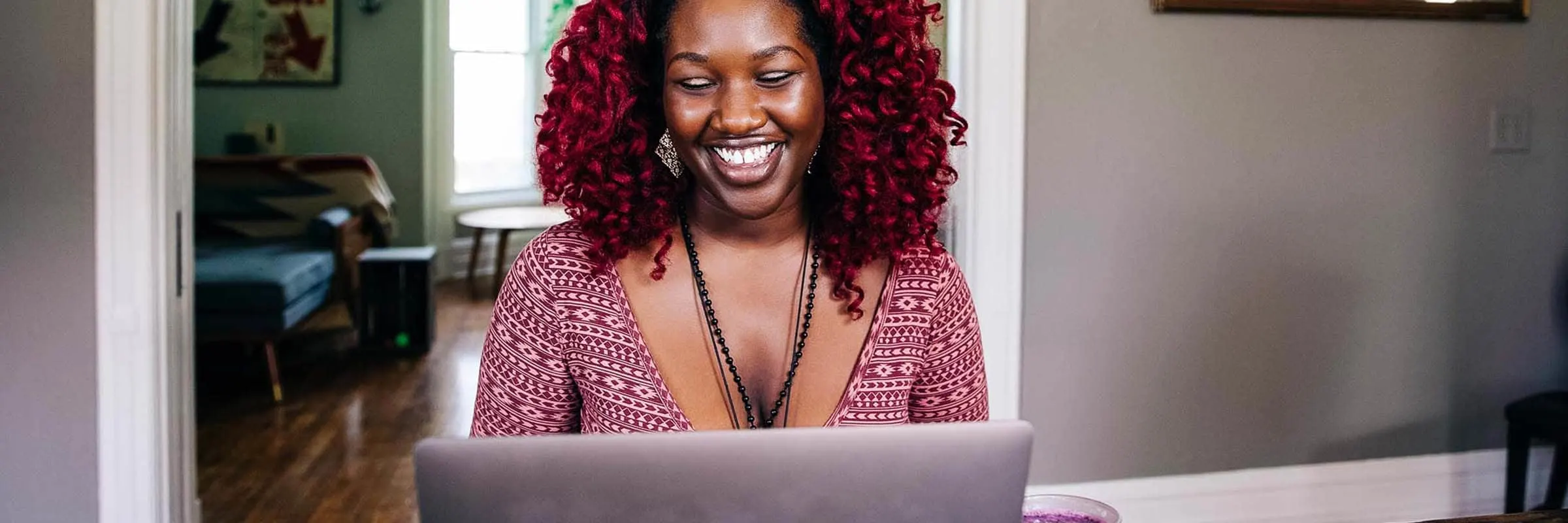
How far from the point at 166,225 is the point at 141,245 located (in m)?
0.06

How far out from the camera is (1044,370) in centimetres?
281

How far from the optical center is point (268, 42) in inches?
273

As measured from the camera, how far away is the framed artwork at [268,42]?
6.83 meters

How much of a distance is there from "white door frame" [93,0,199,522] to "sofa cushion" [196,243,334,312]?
207 centimetres

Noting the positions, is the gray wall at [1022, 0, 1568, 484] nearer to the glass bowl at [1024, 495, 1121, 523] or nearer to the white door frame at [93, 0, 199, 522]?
the white door frame at [93, 0, 199, 522]

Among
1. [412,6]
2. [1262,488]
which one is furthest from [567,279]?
[412,6]

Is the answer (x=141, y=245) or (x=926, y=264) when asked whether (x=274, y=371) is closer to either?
(x=141, y=245)

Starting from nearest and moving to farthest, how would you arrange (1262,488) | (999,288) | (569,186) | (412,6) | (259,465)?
1. (569,186)
2. (999,288)
3. (1262,488)
4. (259,465)
5. (412,6)

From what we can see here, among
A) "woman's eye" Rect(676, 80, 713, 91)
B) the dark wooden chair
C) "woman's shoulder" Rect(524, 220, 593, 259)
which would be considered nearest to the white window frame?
the dark wooden chair

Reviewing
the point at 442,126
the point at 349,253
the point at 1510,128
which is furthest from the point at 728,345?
the point at 442,126

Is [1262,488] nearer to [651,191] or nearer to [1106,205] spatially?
[1106,205]

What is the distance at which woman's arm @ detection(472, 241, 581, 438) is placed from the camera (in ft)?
→ 4.08

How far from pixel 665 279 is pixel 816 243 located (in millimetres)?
141

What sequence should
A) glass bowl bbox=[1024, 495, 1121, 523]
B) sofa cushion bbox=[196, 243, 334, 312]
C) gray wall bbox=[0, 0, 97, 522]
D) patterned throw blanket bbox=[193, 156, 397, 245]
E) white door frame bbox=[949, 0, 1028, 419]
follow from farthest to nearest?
1. patterned throw blanket bbox=[193, 156, 397, 245]
2. sofa cushion bbox=[196, 243, 334, 312]
3. white door frame bbox=[949, 0, 1028, 419]
4. gray wall bbox=[0, 0, 97, 522]
5. glass bowl bbox=[1024, 495, 1121, 523]
